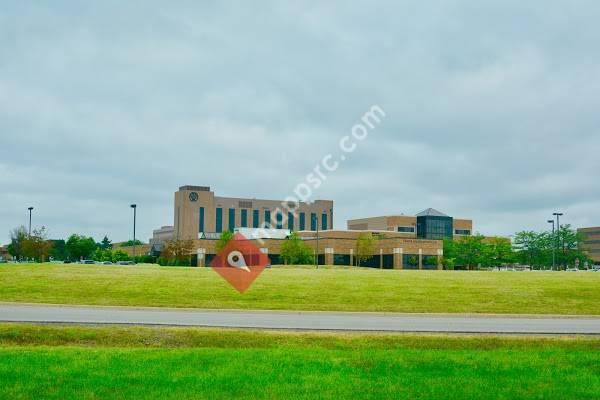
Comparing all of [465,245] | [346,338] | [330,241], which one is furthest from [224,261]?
[346,338]

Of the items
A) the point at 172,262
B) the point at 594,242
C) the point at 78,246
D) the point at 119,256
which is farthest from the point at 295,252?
the point at 594,242

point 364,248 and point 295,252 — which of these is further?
point 364,248

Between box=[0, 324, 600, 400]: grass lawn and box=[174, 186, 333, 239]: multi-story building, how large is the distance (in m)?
132

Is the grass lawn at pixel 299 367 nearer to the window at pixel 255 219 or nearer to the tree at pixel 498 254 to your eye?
the tree at pixel 498 254

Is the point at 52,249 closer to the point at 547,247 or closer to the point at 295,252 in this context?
the point at 295,252

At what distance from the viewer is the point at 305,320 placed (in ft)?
62.3

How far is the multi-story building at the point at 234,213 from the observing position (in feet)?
493

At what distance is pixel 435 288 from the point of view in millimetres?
30094

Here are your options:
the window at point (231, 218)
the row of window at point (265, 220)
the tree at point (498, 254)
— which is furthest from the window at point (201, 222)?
the tree at point (498, 254)

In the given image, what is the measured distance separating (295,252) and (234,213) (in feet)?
236

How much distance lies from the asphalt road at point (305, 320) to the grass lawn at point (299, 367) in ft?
6.18

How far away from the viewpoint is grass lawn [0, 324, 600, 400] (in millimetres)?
9195

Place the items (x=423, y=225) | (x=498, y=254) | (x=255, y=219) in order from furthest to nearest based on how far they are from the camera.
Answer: (x=255, y=219) → (x=423, y=225) → (x=498, y=254)

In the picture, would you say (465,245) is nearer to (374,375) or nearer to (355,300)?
(355,300)
